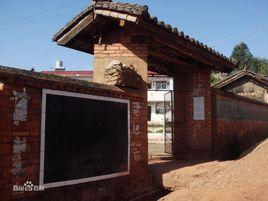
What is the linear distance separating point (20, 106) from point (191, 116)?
7.96m

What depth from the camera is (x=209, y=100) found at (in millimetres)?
12492

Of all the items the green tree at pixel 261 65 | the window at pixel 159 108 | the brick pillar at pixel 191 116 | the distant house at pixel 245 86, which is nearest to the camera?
the brick pillar at pixel 191 116

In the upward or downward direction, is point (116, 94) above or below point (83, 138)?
above

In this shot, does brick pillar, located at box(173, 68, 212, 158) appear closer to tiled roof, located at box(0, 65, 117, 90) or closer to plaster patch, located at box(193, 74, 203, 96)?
plaster patch, located at box(193, 74, 203, 96)

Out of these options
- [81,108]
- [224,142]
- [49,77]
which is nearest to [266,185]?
[81,108]

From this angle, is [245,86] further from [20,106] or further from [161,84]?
[20,106]

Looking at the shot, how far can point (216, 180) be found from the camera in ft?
26.6

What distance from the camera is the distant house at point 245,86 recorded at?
2673 centimetres

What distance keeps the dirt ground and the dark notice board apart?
1.39 metres

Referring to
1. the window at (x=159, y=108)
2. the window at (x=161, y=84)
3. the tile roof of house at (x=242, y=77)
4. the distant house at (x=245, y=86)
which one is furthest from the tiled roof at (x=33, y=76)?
the window at (x=159, y=108)

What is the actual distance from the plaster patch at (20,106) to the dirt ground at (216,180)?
3358mm

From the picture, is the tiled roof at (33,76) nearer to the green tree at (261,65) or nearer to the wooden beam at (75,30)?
Answer: the wooden beam at (75,30)

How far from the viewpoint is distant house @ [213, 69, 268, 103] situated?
A: 87.7 feet

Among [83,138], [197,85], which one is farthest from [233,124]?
[83,138]
